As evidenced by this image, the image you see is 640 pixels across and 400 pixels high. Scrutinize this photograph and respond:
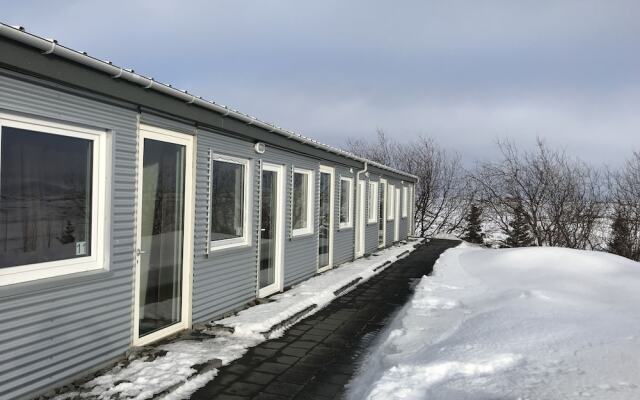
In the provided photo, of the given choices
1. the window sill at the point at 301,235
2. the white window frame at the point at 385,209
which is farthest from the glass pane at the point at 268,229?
the white window frame at the point at 385,209

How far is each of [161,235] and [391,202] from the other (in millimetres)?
12492

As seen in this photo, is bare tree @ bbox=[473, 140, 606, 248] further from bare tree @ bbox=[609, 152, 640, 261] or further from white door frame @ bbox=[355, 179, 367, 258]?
white door frame @ bbox=[355, 179, 367, 258]

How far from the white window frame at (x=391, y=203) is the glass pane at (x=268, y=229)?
8990 millimetres

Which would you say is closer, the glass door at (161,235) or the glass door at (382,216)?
the glass door at (161,235)

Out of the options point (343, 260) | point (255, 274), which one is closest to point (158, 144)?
point (255, 274)

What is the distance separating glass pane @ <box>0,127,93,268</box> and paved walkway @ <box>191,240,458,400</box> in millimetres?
1625

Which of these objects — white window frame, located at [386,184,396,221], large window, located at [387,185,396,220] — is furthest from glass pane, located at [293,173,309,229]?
large window, located at [387,185,396,220]

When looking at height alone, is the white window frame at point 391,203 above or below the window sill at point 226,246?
above

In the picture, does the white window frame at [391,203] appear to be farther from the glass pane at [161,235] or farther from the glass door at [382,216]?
the glass pane at [161,235]

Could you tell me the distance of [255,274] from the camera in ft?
22.7

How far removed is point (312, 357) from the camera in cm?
495

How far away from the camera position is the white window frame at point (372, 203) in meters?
14.0

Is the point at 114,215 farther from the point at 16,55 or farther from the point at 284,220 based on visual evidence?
the point at 284,220

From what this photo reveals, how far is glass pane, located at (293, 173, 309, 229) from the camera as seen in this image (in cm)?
880
